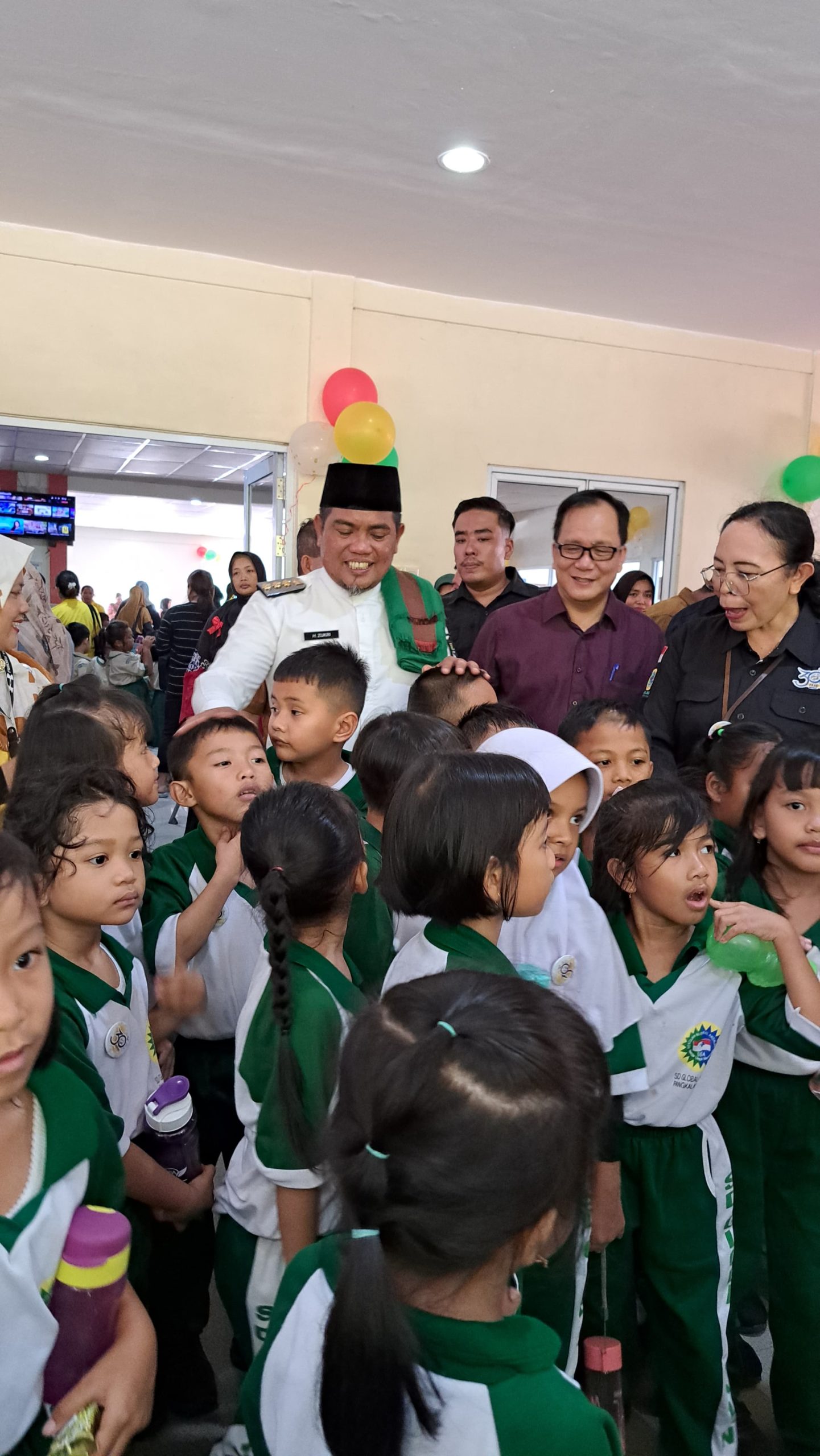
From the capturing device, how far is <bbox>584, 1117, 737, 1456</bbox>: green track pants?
4.74 feet

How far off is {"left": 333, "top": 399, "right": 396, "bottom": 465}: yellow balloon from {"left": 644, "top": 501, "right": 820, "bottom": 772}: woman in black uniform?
95.7 inches

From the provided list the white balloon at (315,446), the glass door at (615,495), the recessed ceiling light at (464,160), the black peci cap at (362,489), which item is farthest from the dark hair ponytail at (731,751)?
the glass door at (615,495)

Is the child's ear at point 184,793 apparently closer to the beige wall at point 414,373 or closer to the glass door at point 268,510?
the glass door at point 268,510

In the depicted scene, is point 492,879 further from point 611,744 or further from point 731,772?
point 731,772

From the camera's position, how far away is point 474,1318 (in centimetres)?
78

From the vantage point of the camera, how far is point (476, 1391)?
2.42 ft

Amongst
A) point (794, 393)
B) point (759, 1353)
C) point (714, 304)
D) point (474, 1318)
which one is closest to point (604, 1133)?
point (474, 1318)

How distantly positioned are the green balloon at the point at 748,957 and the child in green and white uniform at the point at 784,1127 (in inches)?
1.4

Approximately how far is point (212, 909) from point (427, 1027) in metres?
0.95

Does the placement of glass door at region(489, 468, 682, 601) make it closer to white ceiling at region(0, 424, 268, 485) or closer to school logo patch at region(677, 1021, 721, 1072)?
white ceiling at region(0, 424, 268, 485)

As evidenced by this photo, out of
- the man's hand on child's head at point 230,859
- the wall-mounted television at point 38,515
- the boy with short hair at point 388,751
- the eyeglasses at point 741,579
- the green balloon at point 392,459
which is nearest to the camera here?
the man's hand on child's head at point 230,859

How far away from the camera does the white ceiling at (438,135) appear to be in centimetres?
301

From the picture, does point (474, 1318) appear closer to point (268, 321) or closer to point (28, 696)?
point (28, 696)

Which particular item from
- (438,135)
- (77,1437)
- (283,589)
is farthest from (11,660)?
(438,135)
